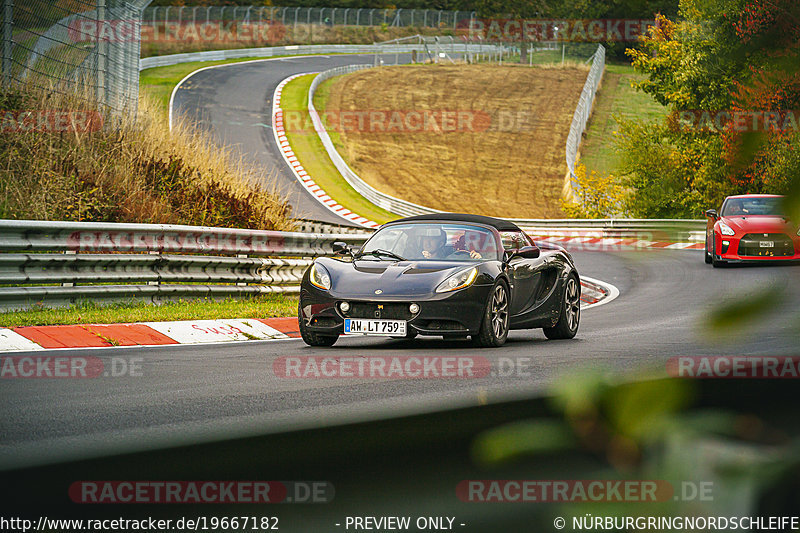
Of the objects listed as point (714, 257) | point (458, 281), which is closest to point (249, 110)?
point (714, 257)

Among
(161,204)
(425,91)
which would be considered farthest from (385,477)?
(425,91)

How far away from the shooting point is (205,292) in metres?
13.1

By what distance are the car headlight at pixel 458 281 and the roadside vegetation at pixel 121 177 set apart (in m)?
6.15

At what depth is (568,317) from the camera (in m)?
11.7

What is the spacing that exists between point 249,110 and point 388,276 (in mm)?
42533

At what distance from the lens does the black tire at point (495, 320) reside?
10.2 metres

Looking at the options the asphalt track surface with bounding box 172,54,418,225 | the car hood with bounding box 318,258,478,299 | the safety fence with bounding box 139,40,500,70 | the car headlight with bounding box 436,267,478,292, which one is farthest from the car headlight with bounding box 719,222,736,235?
the safety fence with bounding box 139,40,500,70

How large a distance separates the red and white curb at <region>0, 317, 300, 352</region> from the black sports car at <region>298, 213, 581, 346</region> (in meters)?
1.33

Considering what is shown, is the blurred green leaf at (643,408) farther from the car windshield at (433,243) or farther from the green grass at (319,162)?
the green grass at (319,162)

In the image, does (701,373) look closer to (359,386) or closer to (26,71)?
(359,386)

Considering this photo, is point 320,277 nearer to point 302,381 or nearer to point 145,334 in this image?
point 145,334

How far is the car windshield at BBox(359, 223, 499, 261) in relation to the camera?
1094 cm

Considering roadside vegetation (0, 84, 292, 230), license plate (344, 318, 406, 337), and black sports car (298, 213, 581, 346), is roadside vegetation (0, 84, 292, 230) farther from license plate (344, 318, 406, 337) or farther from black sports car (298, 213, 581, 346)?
license plate (344, 318, 406, 337)

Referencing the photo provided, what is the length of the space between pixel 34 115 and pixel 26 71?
1.30 m
